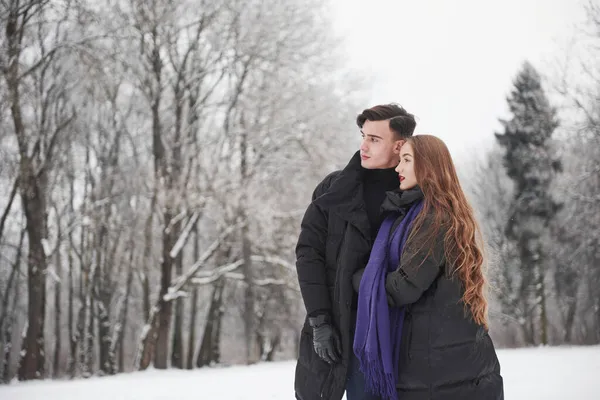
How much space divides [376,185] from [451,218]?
606 millimetres

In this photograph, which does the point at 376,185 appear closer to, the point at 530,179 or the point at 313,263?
the point at 313,263

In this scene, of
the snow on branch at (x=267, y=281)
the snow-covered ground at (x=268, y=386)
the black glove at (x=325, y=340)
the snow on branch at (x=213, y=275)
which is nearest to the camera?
the black glove at (x=325, y=340)

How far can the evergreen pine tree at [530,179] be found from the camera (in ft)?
71.7

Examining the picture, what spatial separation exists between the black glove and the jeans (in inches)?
4.1

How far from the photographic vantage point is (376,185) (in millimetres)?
2879

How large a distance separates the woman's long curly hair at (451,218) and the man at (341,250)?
33cm

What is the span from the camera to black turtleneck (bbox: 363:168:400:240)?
2.79 m

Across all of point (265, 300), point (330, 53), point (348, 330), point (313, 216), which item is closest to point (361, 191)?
point (313, 216)

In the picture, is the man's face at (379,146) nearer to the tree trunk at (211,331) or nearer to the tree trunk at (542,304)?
the tree trunk at (211,331)

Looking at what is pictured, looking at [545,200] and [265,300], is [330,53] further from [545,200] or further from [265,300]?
[545,200]

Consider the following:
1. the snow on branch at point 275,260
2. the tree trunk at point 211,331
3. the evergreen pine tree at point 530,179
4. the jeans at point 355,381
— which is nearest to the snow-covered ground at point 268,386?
the jeans at point 355,381

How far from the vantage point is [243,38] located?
13.3 meters

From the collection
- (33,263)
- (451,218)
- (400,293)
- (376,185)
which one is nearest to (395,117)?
(376,185)

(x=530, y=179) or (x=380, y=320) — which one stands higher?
(x=530, y=179)
